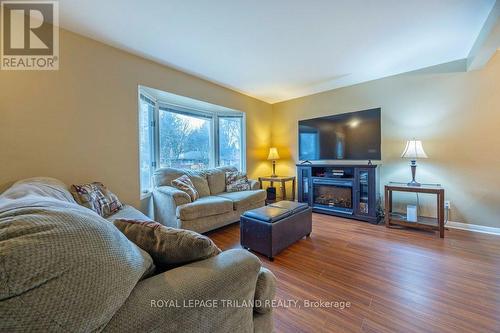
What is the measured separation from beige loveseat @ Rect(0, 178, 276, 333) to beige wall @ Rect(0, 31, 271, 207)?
1.95m

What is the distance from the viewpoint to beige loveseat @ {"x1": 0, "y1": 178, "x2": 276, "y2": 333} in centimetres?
42

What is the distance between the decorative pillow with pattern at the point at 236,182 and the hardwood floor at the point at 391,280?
1037 mm

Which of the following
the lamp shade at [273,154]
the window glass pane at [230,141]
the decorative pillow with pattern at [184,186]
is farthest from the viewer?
the lamp shade at [273,154]

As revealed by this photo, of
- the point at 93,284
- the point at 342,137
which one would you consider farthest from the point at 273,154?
the point at 93,284

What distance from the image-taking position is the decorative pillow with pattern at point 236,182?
11.8ft

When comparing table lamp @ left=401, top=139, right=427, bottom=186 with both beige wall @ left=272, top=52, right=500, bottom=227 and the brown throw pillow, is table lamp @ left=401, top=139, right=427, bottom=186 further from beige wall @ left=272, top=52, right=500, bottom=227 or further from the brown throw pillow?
the brown throw pillow

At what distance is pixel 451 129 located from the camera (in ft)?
9.38

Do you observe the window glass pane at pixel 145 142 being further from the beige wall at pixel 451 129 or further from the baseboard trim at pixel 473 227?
Result: the baseboard trim at pixel 473 227

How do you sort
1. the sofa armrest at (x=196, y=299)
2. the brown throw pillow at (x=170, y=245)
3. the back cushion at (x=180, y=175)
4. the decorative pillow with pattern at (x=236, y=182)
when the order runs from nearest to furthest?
the sofa armrest at (x=196, y=299) < the brown throw pillow at (x=170, y=245) < the back cushion at (x=180, y=175) < the decorative pillow with pattern at (x=236, y=182)

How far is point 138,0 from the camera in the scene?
5.61 feet

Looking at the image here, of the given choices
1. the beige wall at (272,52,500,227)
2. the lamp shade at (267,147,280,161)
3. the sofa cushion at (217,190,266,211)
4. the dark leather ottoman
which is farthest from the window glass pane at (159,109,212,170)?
the beige wall at (272,52,500,227)

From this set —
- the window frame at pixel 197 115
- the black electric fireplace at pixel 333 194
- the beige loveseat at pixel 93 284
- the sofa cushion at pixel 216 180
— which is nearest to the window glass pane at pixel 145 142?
the window frame at pixel 197 115

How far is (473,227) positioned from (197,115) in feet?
15.2

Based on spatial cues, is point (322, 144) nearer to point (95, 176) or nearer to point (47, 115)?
point (95, 176)
